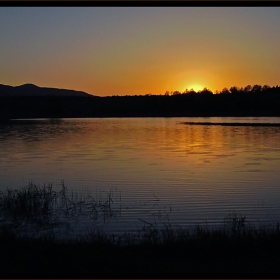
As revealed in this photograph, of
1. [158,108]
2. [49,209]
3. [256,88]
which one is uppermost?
[256,88]

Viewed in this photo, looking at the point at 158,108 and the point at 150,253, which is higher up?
the point at 158,108

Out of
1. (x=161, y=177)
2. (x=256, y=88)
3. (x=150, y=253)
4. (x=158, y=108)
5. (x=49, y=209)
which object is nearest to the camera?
(x=150, y=253)

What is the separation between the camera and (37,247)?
732 cm

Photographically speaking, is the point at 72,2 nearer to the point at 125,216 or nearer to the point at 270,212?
the point at 125,216

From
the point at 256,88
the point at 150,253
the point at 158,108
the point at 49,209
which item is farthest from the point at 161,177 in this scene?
the point at 256,88

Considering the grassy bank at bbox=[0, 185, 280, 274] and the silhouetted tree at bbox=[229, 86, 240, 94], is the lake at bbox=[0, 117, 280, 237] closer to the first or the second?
the grassy bank at bbox=[0, 185, 280, 274]

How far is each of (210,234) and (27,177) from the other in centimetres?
1097

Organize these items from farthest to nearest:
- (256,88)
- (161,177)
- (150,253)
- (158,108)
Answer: (256,88)
(158,108)
(161,177)
(150,253)

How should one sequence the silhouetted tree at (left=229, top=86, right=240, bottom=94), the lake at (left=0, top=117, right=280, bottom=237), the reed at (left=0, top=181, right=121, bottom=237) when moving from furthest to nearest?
the silhouetted tree at (left=229, top=86, right=240, bottom=94)
the lake at (left=0, top=117, right=280, bottom=237)
the reed at (left=0, top=181, right=121, bottom=237)

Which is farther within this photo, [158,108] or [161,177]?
[158,108]

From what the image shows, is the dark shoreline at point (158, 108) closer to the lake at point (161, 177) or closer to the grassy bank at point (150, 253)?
the lake at point (161, 177)

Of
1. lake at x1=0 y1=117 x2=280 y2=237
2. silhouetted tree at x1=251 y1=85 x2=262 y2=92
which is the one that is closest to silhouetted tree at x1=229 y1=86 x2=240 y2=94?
silhouetted tree at x1=251 y1=85 x2=262 y2=92

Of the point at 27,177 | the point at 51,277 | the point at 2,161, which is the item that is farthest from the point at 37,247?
the point at 2,161

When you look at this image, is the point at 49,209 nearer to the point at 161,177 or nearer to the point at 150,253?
the point at 150,253
